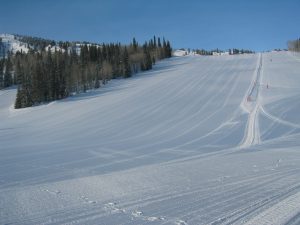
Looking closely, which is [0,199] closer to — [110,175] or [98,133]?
[110,175]

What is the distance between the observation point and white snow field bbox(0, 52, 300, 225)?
803cm

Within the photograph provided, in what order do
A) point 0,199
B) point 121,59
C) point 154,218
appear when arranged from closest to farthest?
point 154,218 → point 0,199 → point 121,59

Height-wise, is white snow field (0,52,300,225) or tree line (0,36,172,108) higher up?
tree line (0,36,172,108)

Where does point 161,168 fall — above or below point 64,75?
below

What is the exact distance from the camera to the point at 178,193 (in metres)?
9.73

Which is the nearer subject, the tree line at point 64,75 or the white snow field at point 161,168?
the white snow field at point 161,168

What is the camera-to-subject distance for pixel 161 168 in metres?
14.0

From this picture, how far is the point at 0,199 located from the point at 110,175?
4065 millimetres

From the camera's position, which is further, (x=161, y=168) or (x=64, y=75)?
(x=64, y=75)

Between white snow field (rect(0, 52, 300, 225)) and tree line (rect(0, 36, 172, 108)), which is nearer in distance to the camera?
white snow field (rect(0, 52, 300, 225))

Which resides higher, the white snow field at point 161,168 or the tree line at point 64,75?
the tree line at point 64,75

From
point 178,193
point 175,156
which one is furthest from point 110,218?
point 175,156

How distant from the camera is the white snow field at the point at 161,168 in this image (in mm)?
8031

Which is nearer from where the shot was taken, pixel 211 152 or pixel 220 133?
pixel 211 152
